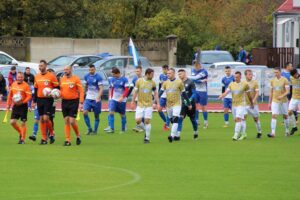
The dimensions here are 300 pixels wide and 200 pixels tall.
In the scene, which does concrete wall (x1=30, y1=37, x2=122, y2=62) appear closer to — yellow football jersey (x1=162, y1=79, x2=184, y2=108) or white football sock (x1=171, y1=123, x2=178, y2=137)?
yellow football jersey (x1=162, y1=79, x2=184, y2=108)

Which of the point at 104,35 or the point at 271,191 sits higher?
the point at 104,35

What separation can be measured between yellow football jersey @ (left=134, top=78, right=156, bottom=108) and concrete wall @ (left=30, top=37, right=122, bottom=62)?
30.3m

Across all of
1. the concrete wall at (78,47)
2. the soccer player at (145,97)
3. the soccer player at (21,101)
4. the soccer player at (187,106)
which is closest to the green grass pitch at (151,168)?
the soccer player at (187,106)

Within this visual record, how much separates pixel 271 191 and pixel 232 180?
1499 mm

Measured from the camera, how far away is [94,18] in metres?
62.7

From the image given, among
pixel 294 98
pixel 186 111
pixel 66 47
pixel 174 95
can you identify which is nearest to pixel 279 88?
pixel 294 98

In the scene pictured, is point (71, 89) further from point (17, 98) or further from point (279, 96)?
point (279, 96)

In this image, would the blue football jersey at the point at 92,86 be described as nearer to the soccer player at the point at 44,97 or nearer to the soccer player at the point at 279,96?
the soccer player at the point at 44,97

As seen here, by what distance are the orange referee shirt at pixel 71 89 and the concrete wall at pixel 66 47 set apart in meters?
31.5

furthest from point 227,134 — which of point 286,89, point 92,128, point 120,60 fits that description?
point 120,60

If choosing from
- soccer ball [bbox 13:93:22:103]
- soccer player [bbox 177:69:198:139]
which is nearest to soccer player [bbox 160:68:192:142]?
soccer player [bbox 177:69:198:139]

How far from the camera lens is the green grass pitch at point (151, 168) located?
17.3 metres

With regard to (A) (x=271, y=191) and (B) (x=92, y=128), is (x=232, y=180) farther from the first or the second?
(B) (x=92, y=128)

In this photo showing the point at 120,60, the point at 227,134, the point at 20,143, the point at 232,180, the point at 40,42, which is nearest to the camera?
the point at 232,180
